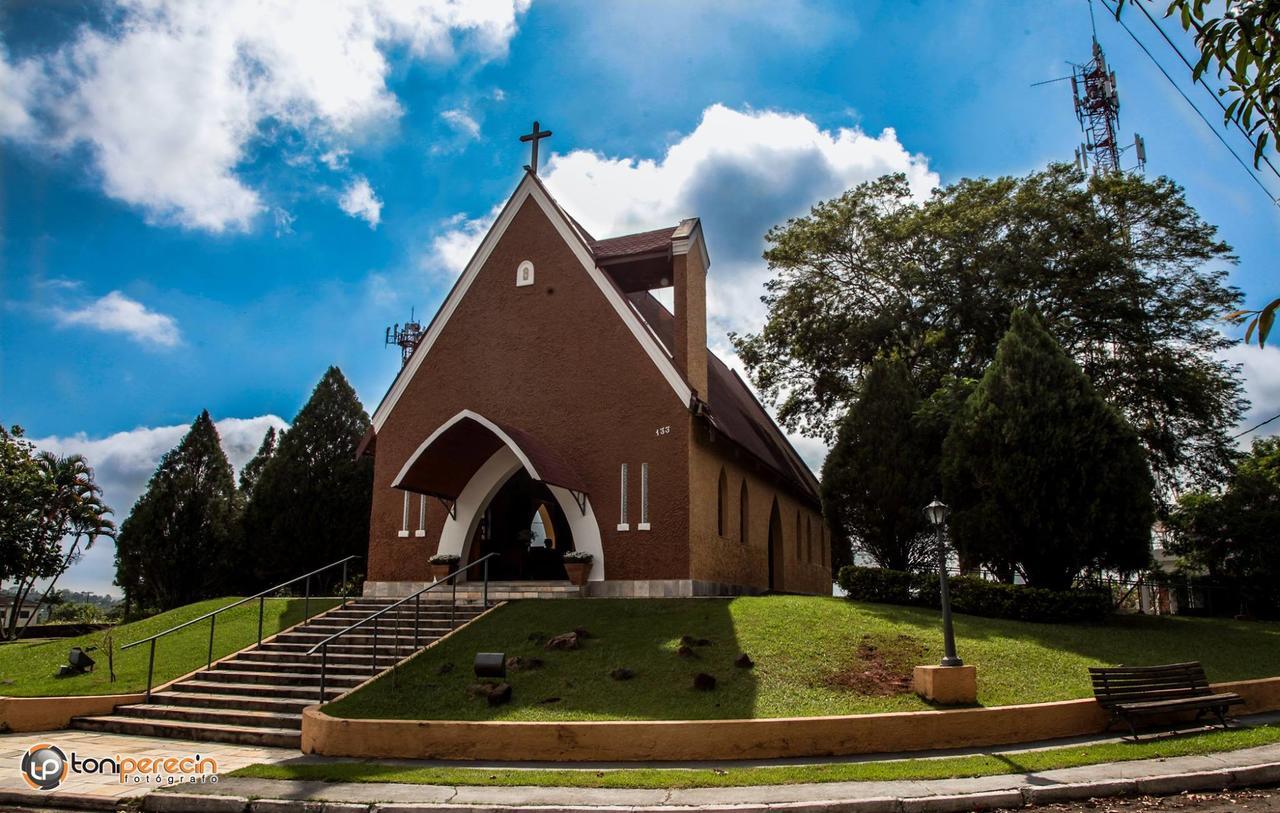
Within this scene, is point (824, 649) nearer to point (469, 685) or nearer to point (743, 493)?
point (469, 685)

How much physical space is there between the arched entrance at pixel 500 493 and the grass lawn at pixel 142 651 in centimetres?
320

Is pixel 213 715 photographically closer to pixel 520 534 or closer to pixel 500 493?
pixel 500 493

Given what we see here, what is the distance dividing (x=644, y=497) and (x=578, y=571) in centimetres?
194

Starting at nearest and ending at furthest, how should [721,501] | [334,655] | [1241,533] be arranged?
[334,655] → [721,501] → [1241,533]

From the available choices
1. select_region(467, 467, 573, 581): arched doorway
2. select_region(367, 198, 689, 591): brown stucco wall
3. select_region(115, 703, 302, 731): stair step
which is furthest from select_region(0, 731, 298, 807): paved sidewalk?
select_region(467, 467, 573, 581): arched doorway

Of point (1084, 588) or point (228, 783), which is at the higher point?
point (1084, 588)

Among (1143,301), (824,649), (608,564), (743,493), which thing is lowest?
(824,649)

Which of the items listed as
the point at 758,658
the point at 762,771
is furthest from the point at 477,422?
the point at 762,771

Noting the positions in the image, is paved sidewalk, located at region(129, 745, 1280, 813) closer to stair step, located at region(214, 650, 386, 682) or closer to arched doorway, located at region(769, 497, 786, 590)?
stair step, located at region(214, 650, 386, 682)

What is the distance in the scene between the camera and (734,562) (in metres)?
19.9

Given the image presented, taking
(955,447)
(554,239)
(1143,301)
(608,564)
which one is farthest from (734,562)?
(1143,301)

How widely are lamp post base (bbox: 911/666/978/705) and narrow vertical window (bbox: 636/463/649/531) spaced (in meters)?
7.09

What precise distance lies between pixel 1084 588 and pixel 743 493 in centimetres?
768

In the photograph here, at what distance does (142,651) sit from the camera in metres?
16.2
